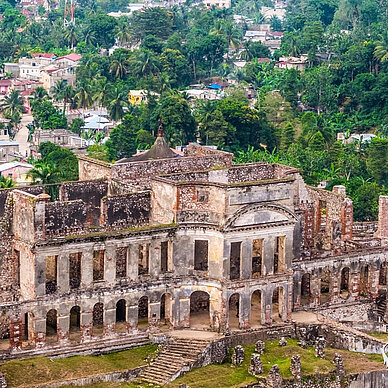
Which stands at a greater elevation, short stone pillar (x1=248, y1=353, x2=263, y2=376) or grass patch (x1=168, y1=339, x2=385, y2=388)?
short stone pillar (x1=248, y1=353, x2=263, y2=376)

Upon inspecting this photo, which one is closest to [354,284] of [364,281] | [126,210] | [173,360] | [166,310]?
[364,281]

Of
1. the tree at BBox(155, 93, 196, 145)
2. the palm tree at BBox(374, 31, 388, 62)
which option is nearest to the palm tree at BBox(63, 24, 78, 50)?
the palm tree at BBox(374, 31, 388, 62)

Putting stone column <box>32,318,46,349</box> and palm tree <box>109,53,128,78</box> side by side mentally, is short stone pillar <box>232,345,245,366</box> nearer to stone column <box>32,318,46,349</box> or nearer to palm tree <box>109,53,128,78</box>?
stone column <box>32,318,46,349</box>

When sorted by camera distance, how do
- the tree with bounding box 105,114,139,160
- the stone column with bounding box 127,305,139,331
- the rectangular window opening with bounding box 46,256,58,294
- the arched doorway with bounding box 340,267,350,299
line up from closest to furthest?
the rectangular window opening with bounding box 46,256,58,294, the stone column with bounding box 127,305,139,331, the arched doorway with bounding box 340,267,350,299, the tree with bounding box 105,114,139,160

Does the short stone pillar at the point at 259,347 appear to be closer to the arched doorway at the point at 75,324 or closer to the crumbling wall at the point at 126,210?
the crumbling wall at the point at 126,210

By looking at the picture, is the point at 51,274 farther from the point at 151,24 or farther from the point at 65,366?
the point at 151,24

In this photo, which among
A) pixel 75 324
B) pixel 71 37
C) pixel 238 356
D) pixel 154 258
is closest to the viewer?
pixel 238 356

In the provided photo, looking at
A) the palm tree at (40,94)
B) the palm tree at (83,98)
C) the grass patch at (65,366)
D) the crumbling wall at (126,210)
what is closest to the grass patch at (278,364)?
the grass patch at (65,366)
